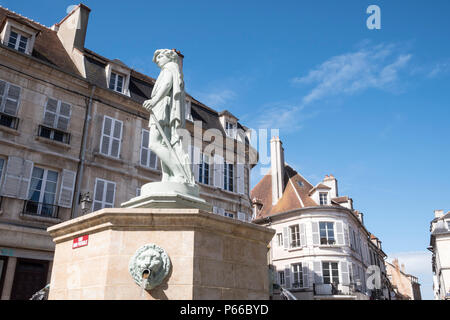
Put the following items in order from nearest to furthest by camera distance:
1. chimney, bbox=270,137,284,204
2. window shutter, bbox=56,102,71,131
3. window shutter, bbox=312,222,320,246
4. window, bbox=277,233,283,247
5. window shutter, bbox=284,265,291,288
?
window shutter, bbox=56,102,71,131
window shutter, bbox=312,222,320,246
window shutter, bbox=284,265,291,288
window, bbox=277,233,283,247
chimney, bbox=270,137,284,204

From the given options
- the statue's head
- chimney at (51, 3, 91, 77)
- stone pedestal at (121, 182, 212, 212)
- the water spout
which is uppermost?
chimney at (51, 3, 91, 77)

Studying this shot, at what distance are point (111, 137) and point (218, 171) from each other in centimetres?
685

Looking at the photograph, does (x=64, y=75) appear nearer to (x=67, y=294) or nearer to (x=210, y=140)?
(x=210, y=140)

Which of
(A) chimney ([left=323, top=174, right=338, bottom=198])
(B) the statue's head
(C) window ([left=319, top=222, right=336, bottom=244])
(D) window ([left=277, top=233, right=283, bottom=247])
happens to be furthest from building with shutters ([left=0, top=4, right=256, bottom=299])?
(A) chimney ([left=323, top=174, right=338, bottom=198])

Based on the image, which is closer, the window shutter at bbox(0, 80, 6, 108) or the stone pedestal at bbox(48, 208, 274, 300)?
the stone pedestal at bbox(48, 208, 274, 300)

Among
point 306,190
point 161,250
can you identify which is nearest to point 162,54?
point 161,250

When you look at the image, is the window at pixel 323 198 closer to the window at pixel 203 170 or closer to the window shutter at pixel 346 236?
the window shutter at pixel 346 236

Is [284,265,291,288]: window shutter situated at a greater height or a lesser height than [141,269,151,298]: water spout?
greater

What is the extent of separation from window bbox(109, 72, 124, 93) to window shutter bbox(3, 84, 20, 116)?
462cm

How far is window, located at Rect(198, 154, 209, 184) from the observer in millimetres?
21297

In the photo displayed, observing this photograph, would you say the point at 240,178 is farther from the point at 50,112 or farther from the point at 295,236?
the point at 50,112

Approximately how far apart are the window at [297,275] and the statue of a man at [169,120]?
25017 millimetres

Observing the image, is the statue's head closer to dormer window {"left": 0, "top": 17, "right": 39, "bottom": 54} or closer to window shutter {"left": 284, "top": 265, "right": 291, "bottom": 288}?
dormer window {"left": 0, "top": 17, "right": 39, "bottom": 54}

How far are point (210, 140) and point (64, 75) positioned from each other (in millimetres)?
8947
